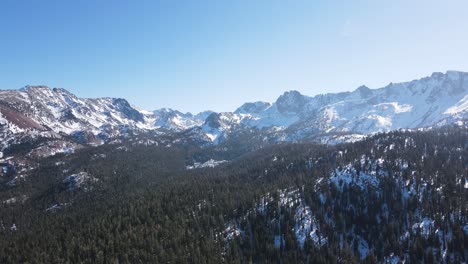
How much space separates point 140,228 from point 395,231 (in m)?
125

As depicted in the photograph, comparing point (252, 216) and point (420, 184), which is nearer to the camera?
point (252, 216)

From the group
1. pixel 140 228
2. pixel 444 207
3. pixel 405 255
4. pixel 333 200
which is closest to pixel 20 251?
pixel 140 228

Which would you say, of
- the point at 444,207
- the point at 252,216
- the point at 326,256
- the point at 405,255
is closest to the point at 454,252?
the point at 405,255

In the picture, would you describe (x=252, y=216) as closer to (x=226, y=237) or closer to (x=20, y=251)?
(x=226, y=237)

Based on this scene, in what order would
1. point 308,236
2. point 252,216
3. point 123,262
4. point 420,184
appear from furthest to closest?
1. point 420,184
2. point 252,216
3. point 308,236
4. point 123,262

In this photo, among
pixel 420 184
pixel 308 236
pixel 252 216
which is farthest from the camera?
pixel 420 184

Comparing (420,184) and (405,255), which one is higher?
(420,184)

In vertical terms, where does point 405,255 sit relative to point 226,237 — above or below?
below

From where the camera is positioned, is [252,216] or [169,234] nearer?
[169,234]

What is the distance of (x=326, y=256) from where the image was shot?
6048 inches

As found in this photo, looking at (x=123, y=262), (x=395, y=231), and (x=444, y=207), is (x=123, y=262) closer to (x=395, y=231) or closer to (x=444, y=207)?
(x=395, y=231)

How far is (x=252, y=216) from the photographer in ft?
607

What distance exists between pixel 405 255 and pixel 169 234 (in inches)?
4226

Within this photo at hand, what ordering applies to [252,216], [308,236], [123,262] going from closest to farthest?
1. [123,262]
2. [308,236]
3. [252,216]
